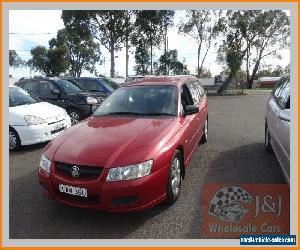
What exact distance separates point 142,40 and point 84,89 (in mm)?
16570

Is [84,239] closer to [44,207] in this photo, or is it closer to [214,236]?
[44,207]

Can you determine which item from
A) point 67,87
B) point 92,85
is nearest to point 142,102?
point 67,87

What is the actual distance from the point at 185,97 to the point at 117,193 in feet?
8.55

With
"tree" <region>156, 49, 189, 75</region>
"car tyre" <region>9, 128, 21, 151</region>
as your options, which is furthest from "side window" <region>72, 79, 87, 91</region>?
"tree" <region>156, 49, 189, 75</region>

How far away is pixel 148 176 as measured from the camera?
12.2ft

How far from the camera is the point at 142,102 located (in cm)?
532

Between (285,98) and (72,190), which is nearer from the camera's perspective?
(72,190)

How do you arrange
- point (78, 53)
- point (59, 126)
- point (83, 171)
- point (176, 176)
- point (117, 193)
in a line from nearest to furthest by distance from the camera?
point (117, 193) < point (83, 171) < point (176, 176) < point (59, 126) < point (78, 53)

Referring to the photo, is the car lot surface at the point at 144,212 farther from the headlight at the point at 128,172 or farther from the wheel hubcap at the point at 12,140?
the headlight at the point at 128,172

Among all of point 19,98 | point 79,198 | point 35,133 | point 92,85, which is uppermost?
point 92,85

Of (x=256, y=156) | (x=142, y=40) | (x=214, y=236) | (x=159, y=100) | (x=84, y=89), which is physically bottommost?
(x=214, y=236)

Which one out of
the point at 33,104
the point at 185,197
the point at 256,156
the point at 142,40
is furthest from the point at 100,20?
the point at 185,197

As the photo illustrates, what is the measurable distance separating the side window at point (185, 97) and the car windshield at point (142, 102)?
0.58 ft

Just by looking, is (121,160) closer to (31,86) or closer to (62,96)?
(62,96)
